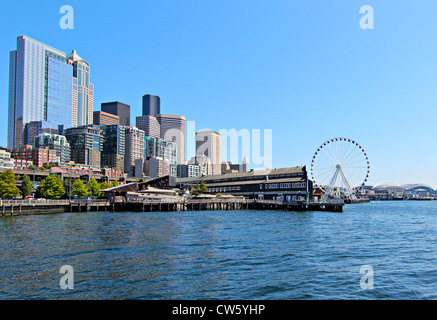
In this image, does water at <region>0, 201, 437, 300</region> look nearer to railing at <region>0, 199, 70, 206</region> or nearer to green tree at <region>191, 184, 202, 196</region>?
railing at <region>0, 199, 70, 206</region>

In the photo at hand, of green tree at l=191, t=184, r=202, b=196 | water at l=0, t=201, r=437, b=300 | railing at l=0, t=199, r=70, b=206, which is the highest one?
green tree at l=191, t=184, r=202, b=196

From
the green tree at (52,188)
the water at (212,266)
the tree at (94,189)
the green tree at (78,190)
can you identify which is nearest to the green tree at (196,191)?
the tree at (94,189)

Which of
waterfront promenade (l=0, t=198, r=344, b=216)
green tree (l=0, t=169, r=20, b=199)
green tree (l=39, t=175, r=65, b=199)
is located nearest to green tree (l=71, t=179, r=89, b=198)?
green tree (l=39, t=175, r=65, b=199)

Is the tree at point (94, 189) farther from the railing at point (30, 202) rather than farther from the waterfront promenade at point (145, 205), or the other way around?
the railing at point (30, 202)

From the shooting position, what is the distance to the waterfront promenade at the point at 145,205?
8212cm

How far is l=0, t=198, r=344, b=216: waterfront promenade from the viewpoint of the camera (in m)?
82.1

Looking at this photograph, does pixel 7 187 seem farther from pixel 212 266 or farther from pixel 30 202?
pixel 212 266

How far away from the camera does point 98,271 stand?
88.5ft

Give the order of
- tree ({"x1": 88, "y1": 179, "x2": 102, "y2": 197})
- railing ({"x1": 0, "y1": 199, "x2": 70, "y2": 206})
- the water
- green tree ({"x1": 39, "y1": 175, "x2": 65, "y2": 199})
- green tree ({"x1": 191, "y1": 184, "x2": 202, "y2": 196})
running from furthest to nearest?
green tree ({"x1": 191, "y1": 184, "x2": 202, "y2": 196})
tree ({"x1": 88, "y1": 179, "x2": 102, "y2": 197})
green tree ({"x1": 39, "y1": 175, "x2": 65, "y2": 199})
railing ({"x1": 0, "y1": 199, "x2": 70, "y2": 206})
the water
